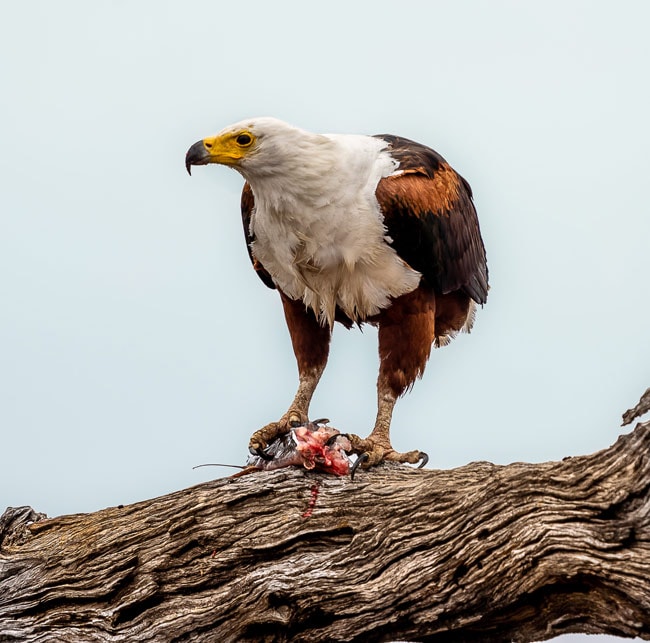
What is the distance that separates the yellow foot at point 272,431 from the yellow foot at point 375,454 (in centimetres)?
48

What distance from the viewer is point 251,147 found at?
6949 mm

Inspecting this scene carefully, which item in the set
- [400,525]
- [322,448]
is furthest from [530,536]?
[322,448]

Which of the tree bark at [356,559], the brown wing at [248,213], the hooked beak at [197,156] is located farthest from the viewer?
the brown wing at [248,213]

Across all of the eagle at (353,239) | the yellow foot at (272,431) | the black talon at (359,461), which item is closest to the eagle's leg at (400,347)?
the eagle at (353,239)

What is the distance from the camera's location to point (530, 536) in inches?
227

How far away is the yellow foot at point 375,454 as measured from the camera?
23.1 ft

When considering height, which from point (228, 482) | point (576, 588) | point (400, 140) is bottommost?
point (576, 588)

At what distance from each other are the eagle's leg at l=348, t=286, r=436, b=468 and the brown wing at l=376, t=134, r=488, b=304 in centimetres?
20

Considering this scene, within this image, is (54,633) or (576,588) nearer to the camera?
(576,588)

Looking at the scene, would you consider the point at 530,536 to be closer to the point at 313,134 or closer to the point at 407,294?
the point at 407,294

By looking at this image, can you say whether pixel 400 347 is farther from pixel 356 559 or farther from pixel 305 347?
pixel 356 559

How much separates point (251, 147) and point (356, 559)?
247 cm

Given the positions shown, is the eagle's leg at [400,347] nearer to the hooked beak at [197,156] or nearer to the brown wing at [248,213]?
the brown wing at [248,213]

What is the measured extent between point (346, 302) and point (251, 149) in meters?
1.18
